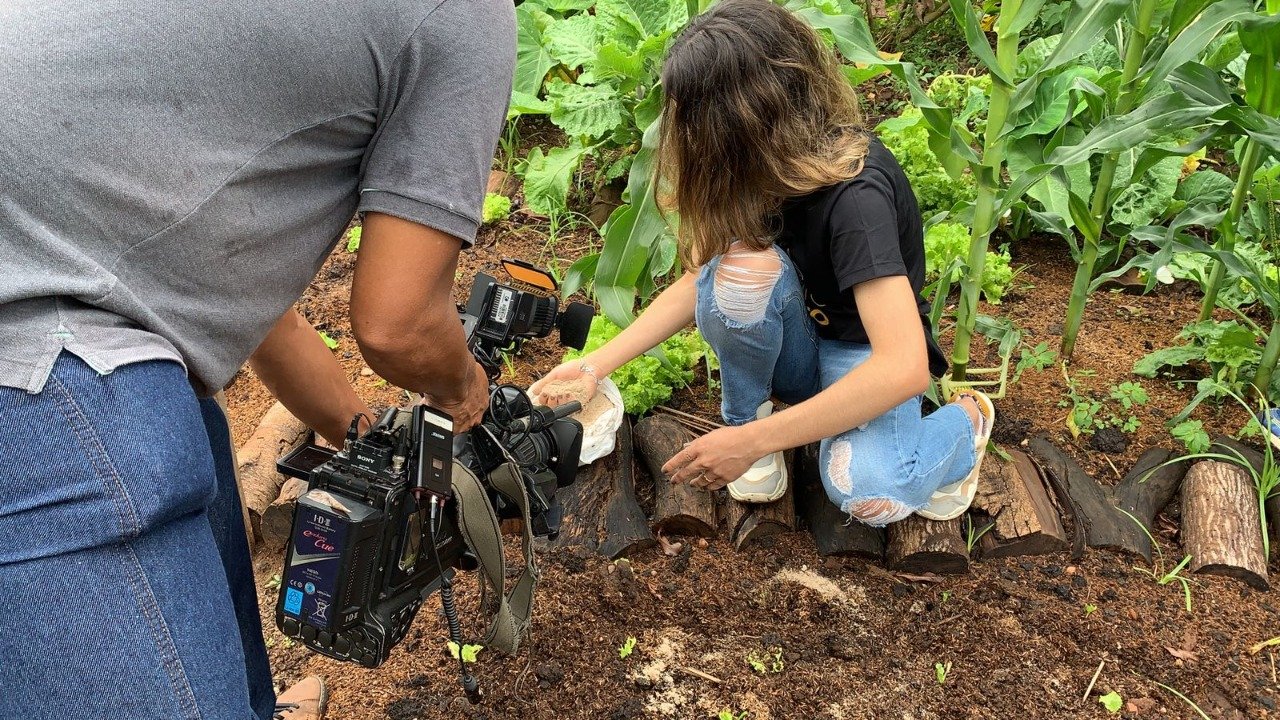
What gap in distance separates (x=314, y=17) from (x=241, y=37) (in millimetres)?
92

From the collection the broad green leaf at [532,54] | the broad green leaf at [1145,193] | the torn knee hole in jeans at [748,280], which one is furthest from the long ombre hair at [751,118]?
the broad green leaf at [532,54]

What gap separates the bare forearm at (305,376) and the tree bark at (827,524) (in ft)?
3.99

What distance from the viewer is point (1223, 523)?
2504mm

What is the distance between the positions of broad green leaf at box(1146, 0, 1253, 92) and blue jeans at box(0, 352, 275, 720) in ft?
7.84

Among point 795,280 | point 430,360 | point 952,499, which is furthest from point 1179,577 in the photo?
point 430,360

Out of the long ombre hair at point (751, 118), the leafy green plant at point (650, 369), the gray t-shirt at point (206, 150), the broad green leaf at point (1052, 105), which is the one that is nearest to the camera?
the gray t-shirt at point (206, 150)

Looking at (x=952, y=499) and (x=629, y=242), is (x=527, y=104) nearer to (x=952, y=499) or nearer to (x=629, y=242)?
(x=629, y=242)

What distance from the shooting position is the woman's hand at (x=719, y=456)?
7.07 feet

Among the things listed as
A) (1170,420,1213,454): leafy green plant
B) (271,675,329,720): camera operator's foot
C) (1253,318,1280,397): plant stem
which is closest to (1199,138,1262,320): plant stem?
(1253,318,1280,397): plant stem

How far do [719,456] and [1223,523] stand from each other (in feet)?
4.62

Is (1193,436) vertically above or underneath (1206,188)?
underneath

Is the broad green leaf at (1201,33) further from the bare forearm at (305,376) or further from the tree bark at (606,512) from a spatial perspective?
the bare forearm at (305,376)

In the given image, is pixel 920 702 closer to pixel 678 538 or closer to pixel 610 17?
pixel 678 538

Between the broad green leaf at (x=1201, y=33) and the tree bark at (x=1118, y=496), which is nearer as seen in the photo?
the broad green leaf at (x=1201, y=33)
